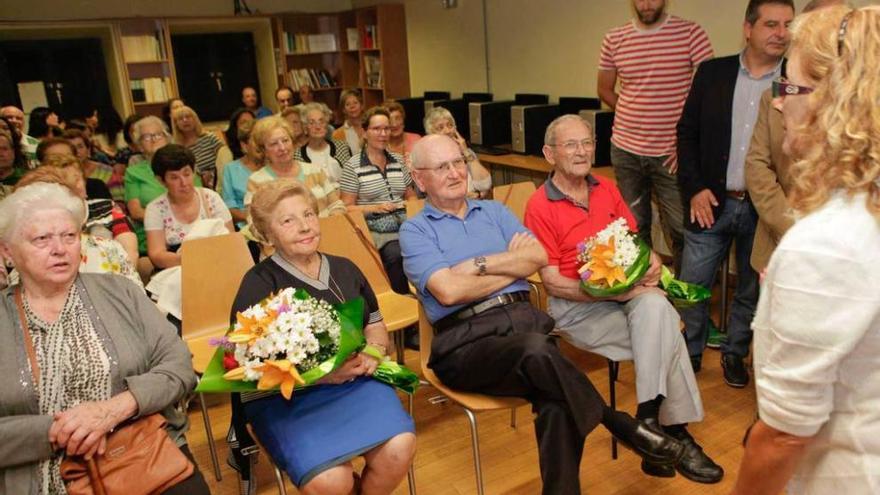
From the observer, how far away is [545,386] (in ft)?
6.48

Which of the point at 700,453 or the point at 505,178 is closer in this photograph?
the point at 700,453

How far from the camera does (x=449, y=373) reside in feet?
7.13

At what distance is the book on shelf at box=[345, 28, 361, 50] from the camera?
8320 millimetres

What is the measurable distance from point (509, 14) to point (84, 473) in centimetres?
542

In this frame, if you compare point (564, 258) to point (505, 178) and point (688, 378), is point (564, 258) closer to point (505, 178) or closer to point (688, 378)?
point (688, 378)

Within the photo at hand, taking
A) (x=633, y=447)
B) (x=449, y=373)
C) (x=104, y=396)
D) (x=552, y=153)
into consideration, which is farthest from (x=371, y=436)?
(x=552, y=153)

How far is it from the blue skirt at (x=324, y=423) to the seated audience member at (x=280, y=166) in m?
1.80

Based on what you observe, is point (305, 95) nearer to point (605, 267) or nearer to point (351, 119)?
point (351, 119)

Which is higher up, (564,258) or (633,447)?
(564,258)

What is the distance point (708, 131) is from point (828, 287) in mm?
2271

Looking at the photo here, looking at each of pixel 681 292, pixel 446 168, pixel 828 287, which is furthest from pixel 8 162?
pixel 828 287

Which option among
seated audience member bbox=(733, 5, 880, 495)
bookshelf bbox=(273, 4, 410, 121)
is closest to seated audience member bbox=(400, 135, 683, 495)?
seated audience member bbox=(733, 5, 880, 495)

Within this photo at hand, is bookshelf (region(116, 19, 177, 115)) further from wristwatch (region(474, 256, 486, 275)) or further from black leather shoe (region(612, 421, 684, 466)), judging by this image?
black leather shoe (region(612, 421, 684, 466))

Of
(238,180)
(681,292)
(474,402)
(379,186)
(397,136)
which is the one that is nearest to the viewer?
(474,402)
